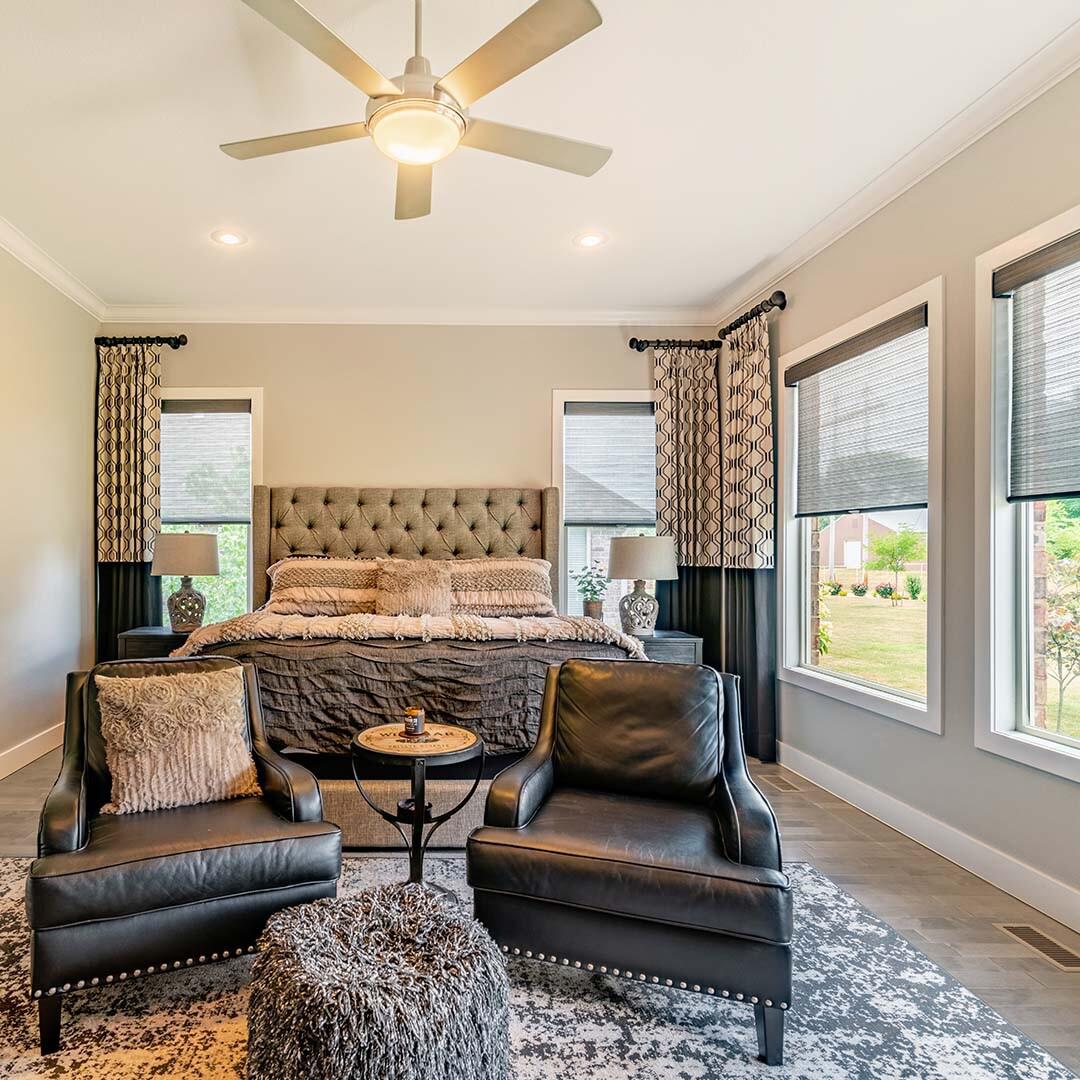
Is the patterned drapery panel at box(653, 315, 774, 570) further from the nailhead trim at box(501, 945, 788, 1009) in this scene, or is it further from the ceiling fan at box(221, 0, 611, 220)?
the nailhead trim at box(501, 945, 788, 1009)

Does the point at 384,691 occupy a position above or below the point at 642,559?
below

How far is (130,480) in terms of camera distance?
15.4 ft

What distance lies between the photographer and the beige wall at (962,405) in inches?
92.7

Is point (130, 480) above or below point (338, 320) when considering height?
below

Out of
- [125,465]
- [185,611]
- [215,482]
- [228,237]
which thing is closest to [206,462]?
[215,482]

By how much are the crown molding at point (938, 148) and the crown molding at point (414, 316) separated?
2.52 feet

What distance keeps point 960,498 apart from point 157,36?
132 inches

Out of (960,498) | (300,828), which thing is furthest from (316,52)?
(960,498)

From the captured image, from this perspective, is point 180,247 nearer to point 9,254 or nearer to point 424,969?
point 9,254

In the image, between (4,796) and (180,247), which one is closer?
(4,796)

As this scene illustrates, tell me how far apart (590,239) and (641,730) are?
8.89ft

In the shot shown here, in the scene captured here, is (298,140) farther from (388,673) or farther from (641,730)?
(641,730)

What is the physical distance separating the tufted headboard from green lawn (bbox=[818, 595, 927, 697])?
1.91m

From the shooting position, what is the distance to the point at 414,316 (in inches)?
191
